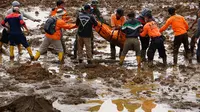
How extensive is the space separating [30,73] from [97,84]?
1.88m

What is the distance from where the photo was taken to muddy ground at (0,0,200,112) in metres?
8.47

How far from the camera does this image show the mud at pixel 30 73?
10.5 m

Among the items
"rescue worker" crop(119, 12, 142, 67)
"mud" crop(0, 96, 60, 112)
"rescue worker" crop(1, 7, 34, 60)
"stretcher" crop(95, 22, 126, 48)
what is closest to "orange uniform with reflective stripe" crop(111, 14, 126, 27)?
"stretcher" crop(95, 22, 126, 48)

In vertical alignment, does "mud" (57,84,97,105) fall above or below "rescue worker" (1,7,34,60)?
below

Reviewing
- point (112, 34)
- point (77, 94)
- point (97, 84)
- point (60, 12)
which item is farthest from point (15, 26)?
point (77, 94)

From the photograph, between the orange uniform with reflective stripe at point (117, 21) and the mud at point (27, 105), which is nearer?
the mud at point (27, 105)

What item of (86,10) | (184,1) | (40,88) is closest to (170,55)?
(86,10)

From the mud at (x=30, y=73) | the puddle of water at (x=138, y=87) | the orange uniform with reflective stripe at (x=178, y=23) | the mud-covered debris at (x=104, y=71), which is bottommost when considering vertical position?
the puddle of water at (x=138, y=87)

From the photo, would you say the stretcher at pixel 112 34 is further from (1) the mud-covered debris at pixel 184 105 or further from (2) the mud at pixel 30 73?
(1) the mud-covered debris at pixel 184 105

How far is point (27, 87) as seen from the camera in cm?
974

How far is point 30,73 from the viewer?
10812 mm

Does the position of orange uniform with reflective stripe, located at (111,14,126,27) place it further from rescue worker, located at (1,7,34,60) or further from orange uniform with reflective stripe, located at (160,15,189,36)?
rescue worker, located at (1,7,34,60)

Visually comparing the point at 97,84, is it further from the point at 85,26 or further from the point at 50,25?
the point at 50,25

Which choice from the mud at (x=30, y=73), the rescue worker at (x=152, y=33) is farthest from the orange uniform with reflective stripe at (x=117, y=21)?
the mud at (x=30, y=73)
